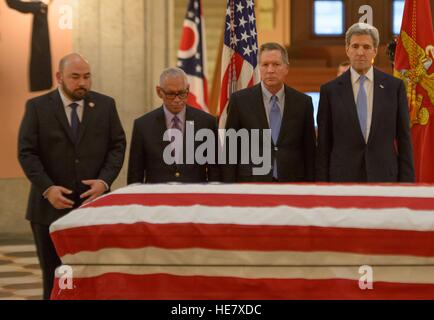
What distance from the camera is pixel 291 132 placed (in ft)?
15.2

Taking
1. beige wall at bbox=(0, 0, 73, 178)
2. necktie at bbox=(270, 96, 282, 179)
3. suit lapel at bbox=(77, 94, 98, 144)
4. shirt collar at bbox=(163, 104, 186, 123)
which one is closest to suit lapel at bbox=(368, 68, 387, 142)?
necktie at bbox=(270, 96, 282, 179)

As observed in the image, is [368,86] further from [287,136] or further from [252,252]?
[252,252]

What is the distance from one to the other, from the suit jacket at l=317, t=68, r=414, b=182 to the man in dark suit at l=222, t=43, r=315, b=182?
0.15m

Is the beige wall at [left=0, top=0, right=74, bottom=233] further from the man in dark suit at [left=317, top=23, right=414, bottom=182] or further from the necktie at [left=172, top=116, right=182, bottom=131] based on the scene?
the man in dark suit at [left=317, top=23, right=414, bottom=182]

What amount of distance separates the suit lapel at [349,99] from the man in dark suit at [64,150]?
1.11 m

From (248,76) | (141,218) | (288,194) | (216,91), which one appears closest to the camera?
(141,218)

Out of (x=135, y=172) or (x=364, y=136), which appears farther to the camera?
(x=135, y=172)

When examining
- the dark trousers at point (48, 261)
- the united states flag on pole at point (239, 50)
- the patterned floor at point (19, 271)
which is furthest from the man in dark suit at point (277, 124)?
the patterned floor at point (19, 271)

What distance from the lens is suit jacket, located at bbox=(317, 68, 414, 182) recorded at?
4465 millimetres

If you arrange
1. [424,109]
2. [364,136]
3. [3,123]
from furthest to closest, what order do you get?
[3,123]
[424,109]
[364,136]

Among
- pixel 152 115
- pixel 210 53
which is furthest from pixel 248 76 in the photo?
pixel 210 53
